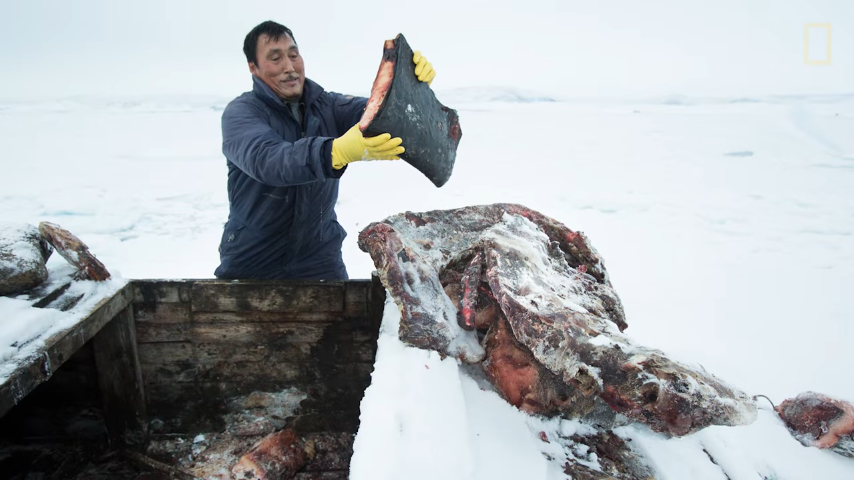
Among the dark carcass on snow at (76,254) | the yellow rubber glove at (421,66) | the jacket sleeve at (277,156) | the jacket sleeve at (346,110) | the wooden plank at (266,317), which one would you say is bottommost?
the wooden plank at (266,317)

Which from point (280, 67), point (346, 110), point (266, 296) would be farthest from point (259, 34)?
point (266, 296)

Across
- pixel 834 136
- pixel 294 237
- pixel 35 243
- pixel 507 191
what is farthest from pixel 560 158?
pixel 35 243

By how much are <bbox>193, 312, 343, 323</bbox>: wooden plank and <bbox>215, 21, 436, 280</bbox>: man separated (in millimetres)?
266

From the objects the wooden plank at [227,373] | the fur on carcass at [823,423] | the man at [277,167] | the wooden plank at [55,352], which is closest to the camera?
the wooden plank at [55,352]

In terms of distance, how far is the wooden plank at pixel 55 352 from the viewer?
146cm

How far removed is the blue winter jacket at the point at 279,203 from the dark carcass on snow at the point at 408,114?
18.7 inches

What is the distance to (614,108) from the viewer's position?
14.2 meters

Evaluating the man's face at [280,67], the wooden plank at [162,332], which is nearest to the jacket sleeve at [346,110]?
the man's face at [280,67]

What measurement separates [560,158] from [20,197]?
8605mm

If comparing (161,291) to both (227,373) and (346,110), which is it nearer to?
(227,373)

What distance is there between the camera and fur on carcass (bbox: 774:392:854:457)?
1.59m

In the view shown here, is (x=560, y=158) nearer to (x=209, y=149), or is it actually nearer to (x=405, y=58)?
(x=209, y=149)

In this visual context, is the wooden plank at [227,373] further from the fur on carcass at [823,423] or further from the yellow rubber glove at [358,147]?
the fur on carcass at [823,423]

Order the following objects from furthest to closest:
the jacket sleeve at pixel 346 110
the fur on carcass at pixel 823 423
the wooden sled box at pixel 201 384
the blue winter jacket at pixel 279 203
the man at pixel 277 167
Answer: the jacket sleeve at pixel 346 110 < the wooden sled box at pixel 201 384 < the blue winter jacket at pixel 279 203 < the man at pixel 277 167 < the fur on carcass at pixel 823 423
